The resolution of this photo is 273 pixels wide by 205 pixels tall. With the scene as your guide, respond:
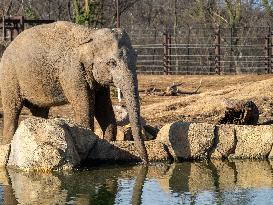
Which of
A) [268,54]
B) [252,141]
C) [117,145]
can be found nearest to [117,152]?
[117,145]

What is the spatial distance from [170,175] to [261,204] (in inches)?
86.9

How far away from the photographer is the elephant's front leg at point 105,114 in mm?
12109

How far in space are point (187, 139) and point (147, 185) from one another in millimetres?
2182

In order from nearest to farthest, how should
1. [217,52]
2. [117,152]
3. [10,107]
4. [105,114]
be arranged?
[117,152] → [105,114] → [10,107] → [217,52]

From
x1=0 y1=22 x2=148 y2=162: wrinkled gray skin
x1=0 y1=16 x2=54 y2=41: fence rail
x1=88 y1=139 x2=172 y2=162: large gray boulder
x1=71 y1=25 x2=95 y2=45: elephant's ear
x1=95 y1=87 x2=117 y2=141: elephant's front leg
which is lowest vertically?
x1=88 y1=139 x2=172 y2=162: large gray boulder

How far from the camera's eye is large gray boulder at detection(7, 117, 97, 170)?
10.4m

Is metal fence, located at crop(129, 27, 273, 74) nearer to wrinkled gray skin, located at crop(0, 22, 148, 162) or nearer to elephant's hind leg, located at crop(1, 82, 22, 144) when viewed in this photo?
elephant's hind leg, located at crop(1, 82, 22, 144)

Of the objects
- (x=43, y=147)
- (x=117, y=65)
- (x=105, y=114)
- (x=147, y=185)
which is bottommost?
(x=147, y=185)

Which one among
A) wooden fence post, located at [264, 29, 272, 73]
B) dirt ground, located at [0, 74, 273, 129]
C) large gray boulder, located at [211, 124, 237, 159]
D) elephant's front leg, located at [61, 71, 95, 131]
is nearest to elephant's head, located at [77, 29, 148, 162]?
elephant's front leg, located at [61, 71, 95, 131]

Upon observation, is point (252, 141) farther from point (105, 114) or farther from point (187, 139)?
point (105, 114)

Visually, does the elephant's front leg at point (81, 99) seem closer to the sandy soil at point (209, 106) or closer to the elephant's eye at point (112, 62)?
the elephant's eye at point (112, 62)

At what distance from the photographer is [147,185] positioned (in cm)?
966

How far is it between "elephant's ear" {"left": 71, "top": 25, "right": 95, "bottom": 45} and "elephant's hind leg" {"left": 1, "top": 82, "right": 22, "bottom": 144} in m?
1.26

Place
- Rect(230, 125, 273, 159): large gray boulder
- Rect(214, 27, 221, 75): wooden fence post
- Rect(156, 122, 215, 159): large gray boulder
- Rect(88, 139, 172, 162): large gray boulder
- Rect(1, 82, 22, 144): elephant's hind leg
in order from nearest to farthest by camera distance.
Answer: Rect(88, 139, 172, 162): large gray boulder
Rect(156, 122, 215, 159): large gray boulder
Rect(230, 125, 273, 159): large gray boulder
Rect(1, 82, 22, 144): elephant's hind leg
Rect(214, 27, 221, 75): wooden fence post
